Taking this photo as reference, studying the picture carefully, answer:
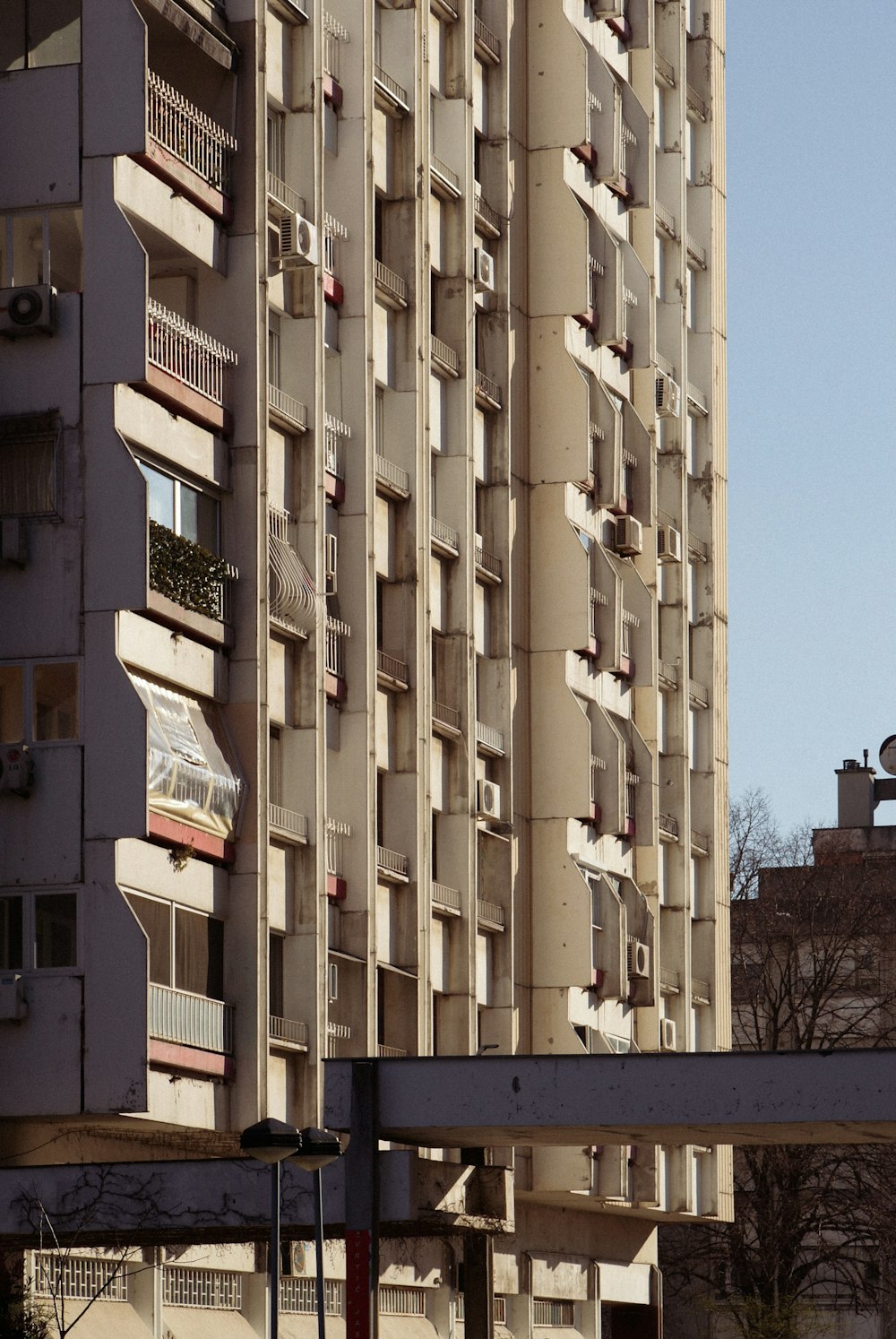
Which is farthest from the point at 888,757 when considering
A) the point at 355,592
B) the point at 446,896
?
the point at 355,592

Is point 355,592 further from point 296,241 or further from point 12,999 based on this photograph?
point 12,999

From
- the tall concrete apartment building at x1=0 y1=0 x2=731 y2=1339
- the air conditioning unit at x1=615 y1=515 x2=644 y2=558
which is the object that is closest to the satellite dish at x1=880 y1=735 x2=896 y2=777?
the tall concrete apartment building at x1=0 y1=0 x2=731 y2=1339

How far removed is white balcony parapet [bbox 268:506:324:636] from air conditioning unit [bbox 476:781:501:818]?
6.84 m

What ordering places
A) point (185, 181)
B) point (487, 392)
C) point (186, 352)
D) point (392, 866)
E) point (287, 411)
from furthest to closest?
point (487, 392)
point (392, 866)
point (287, 411)
point (186, 352)
point (185, 181)

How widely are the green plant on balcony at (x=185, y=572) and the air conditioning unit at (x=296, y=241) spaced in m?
4.37

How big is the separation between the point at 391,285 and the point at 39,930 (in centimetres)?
1282

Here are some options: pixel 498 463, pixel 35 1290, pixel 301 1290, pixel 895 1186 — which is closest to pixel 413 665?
pixel 498 463

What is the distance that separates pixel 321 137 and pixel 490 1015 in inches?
567

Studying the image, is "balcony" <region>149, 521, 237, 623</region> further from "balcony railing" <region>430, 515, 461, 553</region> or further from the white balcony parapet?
"balcony railing" <region>430, 515, 461, 553</region>

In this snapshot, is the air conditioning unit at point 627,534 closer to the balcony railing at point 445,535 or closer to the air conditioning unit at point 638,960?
the air conditioning unit at point 638,960

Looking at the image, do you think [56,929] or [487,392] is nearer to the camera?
[56,929]

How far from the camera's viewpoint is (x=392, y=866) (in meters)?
35.9

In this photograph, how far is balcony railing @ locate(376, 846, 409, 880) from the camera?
35.5 m

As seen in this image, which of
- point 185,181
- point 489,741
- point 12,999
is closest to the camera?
point 12,999
